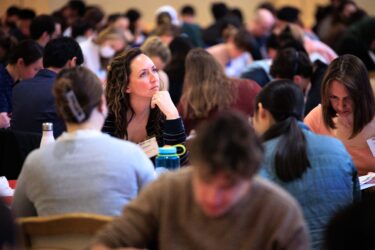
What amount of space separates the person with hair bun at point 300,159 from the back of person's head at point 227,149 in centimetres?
85

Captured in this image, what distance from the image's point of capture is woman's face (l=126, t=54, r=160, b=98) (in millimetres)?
4281

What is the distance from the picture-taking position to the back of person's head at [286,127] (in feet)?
9.50

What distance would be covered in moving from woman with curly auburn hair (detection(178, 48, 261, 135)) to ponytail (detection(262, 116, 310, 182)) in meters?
2.53

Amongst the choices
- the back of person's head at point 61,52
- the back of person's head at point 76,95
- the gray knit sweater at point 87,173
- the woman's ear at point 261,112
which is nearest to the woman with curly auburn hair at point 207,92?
the back of person's head at point 61,52

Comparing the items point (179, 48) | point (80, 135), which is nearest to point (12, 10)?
point (179, 48)

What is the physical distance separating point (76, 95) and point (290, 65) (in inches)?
124

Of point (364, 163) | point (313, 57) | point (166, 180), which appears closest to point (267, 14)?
point (313, 57)

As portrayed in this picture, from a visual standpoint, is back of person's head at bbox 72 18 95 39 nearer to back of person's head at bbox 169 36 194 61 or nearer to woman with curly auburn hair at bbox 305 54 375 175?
back of person's head at bbox 169 36 194 61

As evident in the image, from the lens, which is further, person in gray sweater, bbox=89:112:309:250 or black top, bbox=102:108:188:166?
black top, bbox=102:108:188:166

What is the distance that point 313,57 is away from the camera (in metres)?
6.98

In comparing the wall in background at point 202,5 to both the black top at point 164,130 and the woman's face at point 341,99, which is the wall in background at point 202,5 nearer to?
the black top at point 164,130

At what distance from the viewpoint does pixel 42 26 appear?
291 inches

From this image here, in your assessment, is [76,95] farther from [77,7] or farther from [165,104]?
[77,7]

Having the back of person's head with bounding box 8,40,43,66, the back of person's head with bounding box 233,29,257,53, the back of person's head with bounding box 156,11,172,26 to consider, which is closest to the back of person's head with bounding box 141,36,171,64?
the back of person's head with bounding box 8,40,43,66
